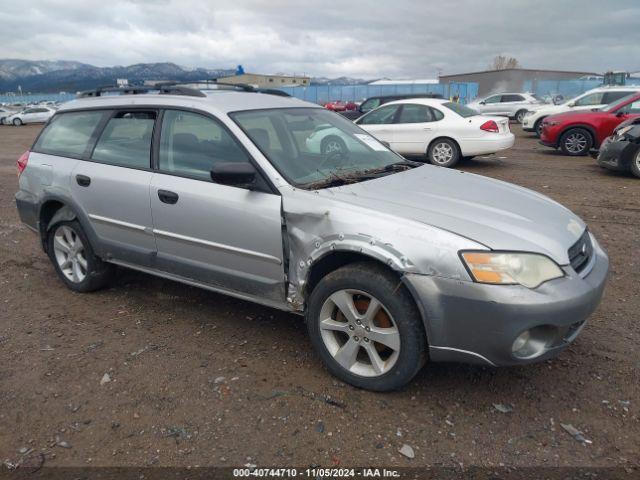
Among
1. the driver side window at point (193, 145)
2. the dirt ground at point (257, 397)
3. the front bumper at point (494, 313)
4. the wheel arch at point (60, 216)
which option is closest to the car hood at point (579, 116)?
the dirt ground at point (257, 397)

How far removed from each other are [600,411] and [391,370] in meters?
1.16

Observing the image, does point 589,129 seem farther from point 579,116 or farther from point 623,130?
point 623,130

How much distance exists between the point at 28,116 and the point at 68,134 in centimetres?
3595

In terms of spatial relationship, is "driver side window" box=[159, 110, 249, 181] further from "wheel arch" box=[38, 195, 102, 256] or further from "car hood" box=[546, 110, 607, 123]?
"car hood" box=[546, 110, 607, 123]

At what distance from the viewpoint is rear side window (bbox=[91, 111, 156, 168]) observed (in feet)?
12.3

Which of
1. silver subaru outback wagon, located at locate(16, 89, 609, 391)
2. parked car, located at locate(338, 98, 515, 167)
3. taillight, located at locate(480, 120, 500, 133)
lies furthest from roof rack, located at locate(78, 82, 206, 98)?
taillight, located at locate(480, 120, 500, 133)

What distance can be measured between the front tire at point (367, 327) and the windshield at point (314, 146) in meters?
0.71

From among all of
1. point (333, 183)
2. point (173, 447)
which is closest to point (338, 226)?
point (333, 183)

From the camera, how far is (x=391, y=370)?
2.76 m

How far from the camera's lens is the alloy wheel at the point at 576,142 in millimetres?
11490

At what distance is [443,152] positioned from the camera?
411 inches

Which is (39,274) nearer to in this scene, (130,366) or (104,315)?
(104,315)

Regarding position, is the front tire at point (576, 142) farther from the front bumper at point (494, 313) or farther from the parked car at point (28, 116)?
the parked car at point (28, 116)

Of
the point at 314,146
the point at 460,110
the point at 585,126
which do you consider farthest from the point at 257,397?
the point at 585,126
